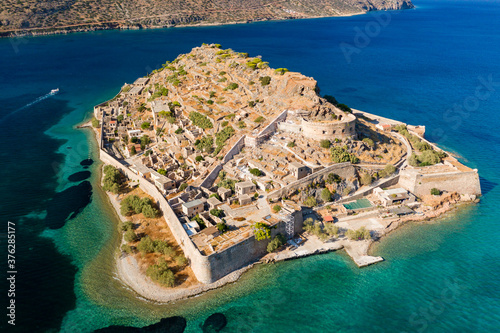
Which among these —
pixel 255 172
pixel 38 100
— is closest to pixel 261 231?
pixel 255 172

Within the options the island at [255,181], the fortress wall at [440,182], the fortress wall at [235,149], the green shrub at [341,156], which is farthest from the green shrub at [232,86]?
the fortress wall at [440,182]

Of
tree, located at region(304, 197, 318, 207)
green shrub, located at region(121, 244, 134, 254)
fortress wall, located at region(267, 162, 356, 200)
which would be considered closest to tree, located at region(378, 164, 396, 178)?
fortress wall, located at region(267, 162, 356, 200)

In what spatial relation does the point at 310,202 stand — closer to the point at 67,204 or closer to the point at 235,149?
the point at 235,149

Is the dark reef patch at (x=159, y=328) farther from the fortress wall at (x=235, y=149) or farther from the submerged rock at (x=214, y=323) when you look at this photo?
the fortress wall at (x=235, y=149)

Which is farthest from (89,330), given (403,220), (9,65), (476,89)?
(9,65)

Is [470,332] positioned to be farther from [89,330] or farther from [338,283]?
[89,330]

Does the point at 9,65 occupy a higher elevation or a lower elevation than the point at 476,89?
lower
